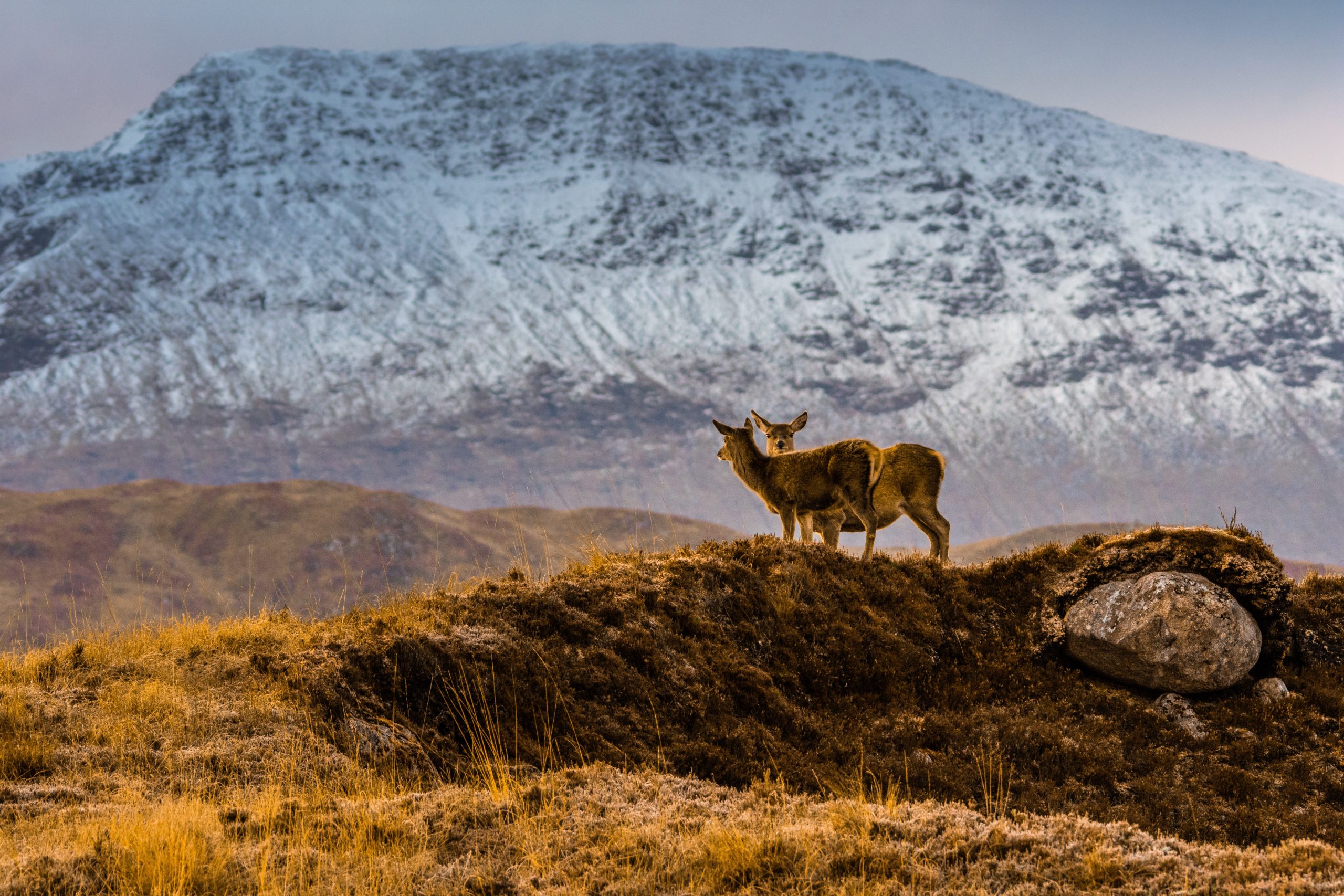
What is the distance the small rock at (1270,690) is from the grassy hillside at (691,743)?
24 centimetres

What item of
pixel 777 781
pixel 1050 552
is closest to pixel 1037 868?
pixel 777 781

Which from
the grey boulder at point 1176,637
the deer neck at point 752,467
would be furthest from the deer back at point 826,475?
the grey boulder at point 1176,637

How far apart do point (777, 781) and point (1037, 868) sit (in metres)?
3.35

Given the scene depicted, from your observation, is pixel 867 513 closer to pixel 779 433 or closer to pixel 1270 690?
pixel 779 433

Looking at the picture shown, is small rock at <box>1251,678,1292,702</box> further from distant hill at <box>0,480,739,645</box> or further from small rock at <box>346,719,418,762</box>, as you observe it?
distant hill at <box>0,480,739,645</box>

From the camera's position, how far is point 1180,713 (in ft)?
40.4

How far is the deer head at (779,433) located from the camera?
51.6 feet

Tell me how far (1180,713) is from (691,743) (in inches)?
227

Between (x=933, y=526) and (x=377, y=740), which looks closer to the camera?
(x=377, y=740)

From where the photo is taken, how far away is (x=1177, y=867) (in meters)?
7.11

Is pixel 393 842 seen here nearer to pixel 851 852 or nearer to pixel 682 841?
pixel 682 841

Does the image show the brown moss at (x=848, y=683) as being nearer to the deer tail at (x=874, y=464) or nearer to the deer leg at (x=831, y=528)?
the deer leg at (x=831, y=528)

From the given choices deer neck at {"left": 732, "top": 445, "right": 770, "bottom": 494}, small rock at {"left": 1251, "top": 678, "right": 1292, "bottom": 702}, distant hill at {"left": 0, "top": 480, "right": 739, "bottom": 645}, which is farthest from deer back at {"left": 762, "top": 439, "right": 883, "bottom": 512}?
distant hill at {"left": 0, "top": 480, "right": 739, "bottom": 645}

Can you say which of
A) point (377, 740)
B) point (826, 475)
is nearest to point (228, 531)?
point (826, 475)
